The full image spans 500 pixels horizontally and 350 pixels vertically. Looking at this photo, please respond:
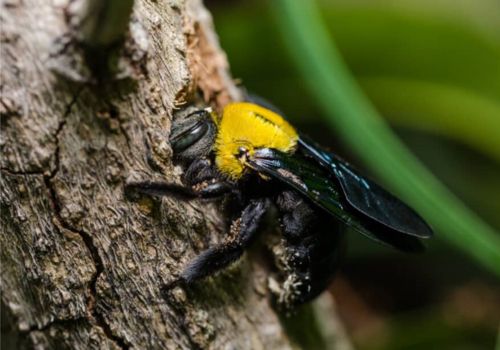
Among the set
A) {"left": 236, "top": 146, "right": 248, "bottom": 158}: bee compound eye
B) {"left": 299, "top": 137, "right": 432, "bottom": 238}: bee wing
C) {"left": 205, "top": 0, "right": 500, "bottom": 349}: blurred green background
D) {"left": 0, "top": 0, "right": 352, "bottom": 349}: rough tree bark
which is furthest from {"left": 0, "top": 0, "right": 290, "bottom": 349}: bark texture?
{"left": 205, "top": 0, "right": 500, "bottom": 349}: blurred green background

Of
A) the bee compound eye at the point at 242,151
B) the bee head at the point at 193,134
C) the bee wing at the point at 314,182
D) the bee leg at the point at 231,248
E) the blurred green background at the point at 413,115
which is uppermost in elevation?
the bee head at the point at 193,134

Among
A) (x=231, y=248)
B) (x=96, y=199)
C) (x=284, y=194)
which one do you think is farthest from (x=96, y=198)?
(x=284, y=194)

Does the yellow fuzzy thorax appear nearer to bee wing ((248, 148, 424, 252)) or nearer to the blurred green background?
bee wing ((248, 148, 424, 252))

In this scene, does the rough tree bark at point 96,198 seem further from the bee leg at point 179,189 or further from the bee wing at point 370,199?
the bee wing at point 370,199

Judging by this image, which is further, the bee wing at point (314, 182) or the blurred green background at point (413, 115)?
the blurred green background at point (413, 115)

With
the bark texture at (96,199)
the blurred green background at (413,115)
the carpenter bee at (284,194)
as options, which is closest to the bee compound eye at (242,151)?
the carpenter bee at (284,194)

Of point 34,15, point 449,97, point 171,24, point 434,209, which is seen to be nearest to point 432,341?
point 434,209

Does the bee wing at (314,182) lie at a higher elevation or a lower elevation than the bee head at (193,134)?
lower

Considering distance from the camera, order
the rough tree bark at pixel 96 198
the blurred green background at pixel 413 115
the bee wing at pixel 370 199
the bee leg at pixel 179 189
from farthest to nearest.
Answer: the blurred green background at pixel 413 115 → the bee wing at pixel 370 199 → the bee leg at pixel 179 189 → the rough tree bark at pixel 96 198
